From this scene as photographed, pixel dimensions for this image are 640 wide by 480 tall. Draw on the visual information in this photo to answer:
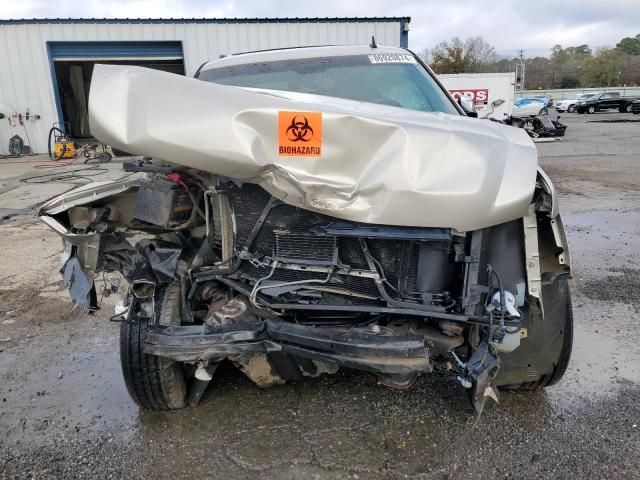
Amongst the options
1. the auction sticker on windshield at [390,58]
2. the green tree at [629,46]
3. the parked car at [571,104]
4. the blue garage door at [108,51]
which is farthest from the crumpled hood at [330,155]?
the green tree at [629,46]

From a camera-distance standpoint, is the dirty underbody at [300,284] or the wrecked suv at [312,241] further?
the dirty underbody at [300,284]

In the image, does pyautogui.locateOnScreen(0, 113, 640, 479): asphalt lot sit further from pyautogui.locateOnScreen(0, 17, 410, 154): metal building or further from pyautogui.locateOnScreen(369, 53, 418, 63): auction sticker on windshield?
pyautogui.locateOnScreen(0, 17, 410, 154): metal building

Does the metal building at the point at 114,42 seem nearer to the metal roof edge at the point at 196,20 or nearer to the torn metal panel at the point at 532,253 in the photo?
the metal roof edge at the point at 196,20

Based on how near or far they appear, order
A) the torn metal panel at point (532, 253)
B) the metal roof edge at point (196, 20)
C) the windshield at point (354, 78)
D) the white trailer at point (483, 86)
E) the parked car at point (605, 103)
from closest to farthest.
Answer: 1. the torn metal panel at point (532, 253)
2. the windshield at point (354, 78)
3. the metal roof edge at point (196, 20)
4. the white trailer at point (483, 86)
5. the parked car at point (605, 103)

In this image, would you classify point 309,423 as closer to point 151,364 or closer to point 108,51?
point 151,364

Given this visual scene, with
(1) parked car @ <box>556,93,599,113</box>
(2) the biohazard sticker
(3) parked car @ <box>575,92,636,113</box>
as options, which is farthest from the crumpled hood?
(1) parked car @ <box>556,93,599,113</box>

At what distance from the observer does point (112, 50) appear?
15602mm

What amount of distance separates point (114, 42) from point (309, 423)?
1558 centimetres

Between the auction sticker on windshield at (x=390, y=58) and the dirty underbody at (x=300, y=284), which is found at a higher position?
the auction sticker on windshield at (x=390, y=58)

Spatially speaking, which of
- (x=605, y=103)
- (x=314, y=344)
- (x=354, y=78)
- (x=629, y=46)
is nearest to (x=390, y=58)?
(x=354, y=78)

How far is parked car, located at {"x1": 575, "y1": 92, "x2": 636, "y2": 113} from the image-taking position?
32.1 metres

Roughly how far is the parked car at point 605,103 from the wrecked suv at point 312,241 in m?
35.1

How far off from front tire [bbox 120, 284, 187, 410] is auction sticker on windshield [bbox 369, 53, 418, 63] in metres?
2.13

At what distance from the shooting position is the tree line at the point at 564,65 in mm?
39625
